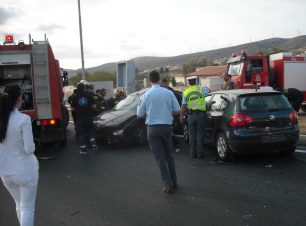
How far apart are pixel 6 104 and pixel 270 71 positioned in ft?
53.2

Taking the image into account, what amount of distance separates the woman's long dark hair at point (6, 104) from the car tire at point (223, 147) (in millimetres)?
4886

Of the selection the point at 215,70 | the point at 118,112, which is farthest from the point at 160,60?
the point at 118,112

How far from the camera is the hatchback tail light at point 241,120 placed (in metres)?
7.63

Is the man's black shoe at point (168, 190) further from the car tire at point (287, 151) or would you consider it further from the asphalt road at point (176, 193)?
the car tire at point (287, 151)

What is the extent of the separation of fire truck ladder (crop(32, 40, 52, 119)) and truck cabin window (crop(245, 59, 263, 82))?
968 cm

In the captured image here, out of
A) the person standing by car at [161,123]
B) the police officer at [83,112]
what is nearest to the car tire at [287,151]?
the person standing by car at [161,123]

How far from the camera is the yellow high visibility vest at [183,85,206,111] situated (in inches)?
334

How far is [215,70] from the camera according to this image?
87.8 m

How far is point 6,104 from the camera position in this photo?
3.93 m

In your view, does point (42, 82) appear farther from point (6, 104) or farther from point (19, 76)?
point (6, 104)

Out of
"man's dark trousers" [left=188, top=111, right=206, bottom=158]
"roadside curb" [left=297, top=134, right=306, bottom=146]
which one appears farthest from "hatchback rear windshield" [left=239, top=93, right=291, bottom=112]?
"roadside curb" [left=297, top=134, right=306, bottom=146]

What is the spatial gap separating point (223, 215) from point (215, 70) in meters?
84.4

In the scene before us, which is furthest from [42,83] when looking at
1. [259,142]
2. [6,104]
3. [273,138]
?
[6,104]

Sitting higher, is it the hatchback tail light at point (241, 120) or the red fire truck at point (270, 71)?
the red fire truck at point (270, 71)
